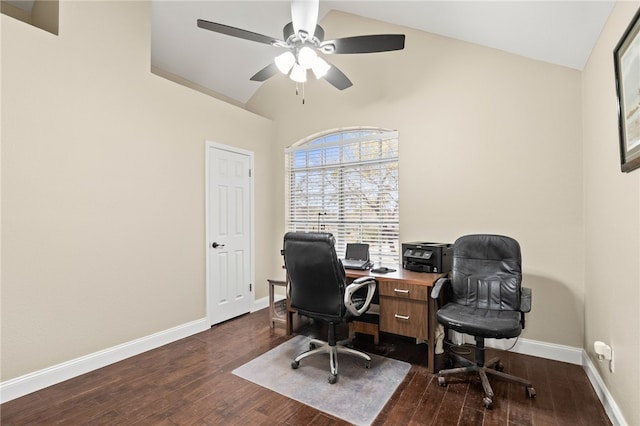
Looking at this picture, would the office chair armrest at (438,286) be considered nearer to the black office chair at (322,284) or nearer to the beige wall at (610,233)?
the black office chair at (322,284)

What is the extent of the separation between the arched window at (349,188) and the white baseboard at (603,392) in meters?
1.76

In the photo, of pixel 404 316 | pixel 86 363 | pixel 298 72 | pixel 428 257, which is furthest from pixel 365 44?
pixel 86 363

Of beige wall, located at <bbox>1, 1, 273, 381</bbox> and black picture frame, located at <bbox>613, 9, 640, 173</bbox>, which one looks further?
beige wall, located at <bbox>1, 1, 273, 381</bbox>

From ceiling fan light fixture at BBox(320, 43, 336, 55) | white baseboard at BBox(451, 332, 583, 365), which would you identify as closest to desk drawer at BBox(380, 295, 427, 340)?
white baseboard at BBox(451, 332, 583, 365)

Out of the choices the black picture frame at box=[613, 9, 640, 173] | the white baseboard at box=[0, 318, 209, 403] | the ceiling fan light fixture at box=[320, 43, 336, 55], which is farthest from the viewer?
the ceiling fan light fixture at box=[320, 43, 336, 55]

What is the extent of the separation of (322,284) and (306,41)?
71.6 inches

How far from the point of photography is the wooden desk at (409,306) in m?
2.49

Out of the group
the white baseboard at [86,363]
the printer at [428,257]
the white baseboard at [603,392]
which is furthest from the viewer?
the printer at [428,257]

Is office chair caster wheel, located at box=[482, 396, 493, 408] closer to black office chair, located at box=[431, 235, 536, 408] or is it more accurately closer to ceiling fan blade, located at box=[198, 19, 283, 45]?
black office chair, located at box=[431, 235, 536, 408]

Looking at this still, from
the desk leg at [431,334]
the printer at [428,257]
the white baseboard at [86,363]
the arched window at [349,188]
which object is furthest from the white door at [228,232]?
the desk leg at [431,334]

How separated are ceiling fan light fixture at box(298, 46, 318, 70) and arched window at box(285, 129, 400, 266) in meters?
1.53

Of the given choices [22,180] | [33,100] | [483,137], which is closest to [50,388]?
[22,180]

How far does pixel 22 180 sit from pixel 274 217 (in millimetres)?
2745

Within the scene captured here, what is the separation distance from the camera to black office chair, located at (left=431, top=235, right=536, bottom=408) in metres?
2.14
